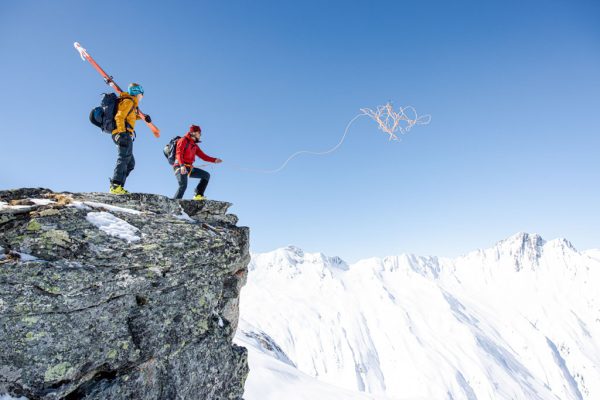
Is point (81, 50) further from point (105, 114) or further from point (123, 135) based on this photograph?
point (123, 135)

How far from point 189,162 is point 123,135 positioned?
8.45 ft

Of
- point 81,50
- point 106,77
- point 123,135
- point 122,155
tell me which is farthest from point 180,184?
point 81,50

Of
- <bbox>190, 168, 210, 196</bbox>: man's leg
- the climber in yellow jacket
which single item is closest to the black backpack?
the climber in yellow jacket

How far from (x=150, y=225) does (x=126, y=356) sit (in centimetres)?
347

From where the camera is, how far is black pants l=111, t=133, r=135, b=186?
11.4 m

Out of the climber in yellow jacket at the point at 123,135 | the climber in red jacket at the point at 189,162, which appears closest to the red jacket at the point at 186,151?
the climber in red jacket at the point at 189,162

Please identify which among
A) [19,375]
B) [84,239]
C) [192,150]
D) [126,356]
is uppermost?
[192,150]

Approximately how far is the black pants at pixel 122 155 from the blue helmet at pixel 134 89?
1.59m

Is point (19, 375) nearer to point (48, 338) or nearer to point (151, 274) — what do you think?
point (48, 338)

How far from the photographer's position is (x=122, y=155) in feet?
37.6

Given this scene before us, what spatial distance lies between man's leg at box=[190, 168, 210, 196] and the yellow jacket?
283 cm

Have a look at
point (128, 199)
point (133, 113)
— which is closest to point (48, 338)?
point (128, 199)

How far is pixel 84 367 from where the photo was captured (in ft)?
24.6

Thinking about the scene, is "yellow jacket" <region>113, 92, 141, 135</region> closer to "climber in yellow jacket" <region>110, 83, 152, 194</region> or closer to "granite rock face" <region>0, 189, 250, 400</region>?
"climber in yellow jacket" <region>110, 83, 152, 194</region>
